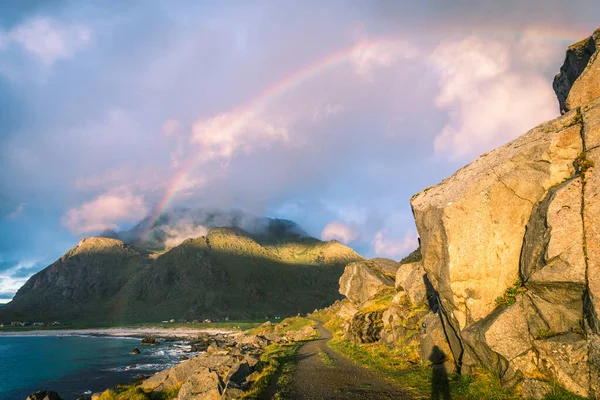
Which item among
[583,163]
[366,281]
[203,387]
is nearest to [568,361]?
[583,163]

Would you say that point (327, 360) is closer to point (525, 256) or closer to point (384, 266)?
point (525, 256)

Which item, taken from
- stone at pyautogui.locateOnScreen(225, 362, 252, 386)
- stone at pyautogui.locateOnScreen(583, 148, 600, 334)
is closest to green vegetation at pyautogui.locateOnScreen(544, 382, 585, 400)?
stone at pyautogui.locateOnScreen(583, 148, 600, 334)

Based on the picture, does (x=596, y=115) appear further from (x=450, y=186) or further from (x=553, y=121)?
(x=450, y=186)

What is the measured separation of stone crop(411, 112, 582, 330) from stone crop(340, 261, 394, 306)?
35.3 meters

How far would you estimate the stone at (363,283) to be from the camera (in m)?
56.1

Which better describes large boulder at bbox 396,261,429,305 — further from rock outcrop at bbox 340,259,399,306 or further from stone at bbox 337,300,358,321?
stone at bbox 337,300,358,321

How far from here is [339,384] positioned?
69.7ft

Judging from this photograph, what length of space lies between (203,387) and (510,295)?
68.6 ft

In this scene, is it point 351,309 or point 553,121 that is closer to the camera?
point 553,121

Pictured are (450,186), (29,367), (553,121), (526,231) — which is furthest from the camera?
(29,367)

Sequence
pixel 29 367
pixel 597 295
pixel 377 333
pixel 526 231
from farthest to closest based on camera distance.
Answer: pixel 29 367
pixel 377 333
pixel 526 231
pixel 597 295

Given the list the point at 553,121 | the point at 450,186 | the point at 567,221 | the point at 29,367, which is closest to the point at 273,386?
the point at 450,186

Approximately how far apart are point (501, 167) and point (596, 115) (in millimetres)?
4425

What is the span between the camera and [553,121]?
17953mm
